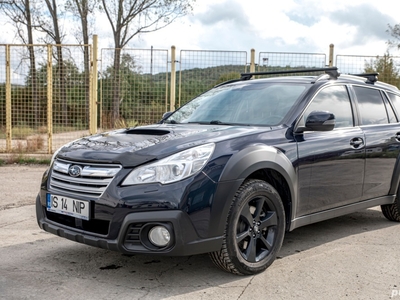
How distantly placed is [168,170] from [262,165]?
30.2 inches

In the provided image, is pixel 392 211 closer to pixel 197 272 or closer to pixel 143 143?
pixel 197 272

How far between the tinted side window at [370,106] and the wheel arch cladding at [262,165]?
4.62 ft

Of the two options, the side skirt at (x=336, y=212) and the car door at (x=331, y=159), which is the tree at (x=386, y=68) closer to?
the side skirt at (x=336, y=212)

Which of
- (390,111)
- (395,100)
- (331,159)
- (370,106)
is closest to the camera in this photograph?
(331,159)

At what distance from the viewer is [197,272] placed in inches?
137

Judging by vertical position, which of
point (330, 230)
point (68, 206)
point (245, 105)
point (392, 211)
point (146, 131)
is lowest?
point (330, 230)

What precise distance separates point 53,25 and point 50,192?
2306 centimetres

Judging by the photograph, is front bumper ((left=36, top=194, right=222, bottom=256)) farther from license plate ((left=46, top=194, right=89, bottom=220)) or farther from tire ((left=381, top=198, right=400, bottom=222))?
tire ((left=381, top=198, right=400, bottom=222))

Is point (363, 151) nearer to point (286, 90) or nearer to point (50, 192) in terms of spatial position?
point (286, 90)

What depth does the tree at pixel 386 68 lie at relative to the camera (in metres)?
10.4

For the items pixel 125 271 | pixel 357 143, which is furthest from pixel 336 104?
pixel 125 271

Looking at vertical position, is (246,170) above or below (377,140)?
below

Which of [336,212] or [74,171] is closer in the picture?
[74,171]

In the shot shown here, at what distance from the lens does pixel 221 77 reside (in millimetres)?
10312
